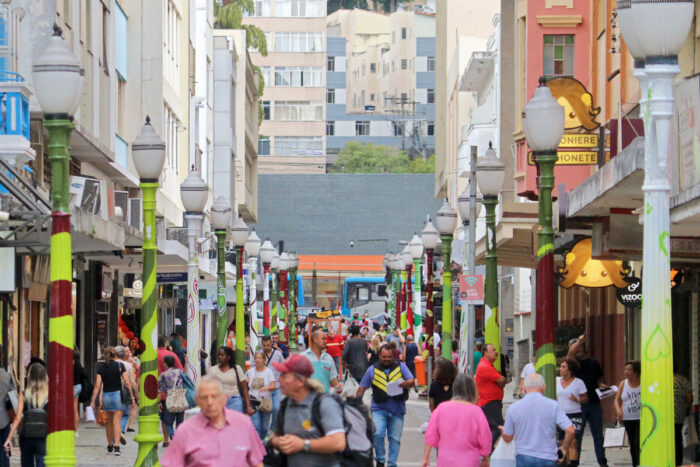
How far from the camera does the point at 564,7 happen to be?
32.6m

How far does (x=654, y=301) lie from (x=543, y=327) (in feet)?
17.7

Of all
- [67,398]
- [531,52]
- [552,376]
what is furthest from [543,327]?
[531,52]

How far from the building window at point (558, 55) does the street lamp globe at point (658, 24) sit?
22022 mm

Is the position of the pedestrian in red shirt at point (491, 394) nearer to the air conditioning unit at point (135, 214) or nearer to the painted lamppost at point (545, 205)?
the painted lamppost at point (545, 205)

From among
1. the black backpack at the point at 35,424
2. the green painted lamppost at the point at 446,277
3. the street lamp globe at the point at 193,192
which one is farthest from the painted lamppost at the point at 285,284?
the black backpack at the point at 35,424

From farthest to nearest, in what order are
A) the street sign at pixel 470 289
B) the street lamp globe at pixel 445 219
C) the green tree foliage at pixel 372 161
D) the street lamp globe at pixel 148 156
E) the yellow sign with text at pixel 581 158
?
the green tree foliage at pixel 372 161 → the street lamp globe at pixel 445 219 → the street sign at pixel 470 289 → the yellow sign with text at pixel 581 158 → the street lamp globe at pixel 148 156

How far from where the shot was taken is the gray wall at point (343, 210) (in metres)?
110

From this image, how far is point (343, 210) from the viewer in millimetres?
110438

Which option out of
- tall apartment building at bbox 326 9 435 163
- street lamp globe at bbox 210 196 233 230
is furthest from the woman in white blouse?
tall apartment building at bbox 326 9 435 163

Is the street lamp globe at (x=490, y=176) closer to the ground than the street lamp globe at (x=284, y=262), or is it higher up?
higher up

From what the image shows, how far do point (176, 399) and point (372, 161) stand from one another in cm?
11920

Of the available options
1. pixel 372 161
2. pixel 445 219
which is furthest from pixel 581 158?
pixel 372 161

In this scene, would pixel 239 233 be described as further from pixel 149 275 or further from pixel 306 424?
pixel 306 424

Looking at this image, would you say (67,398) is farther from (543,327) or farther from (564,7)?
(564,7)
